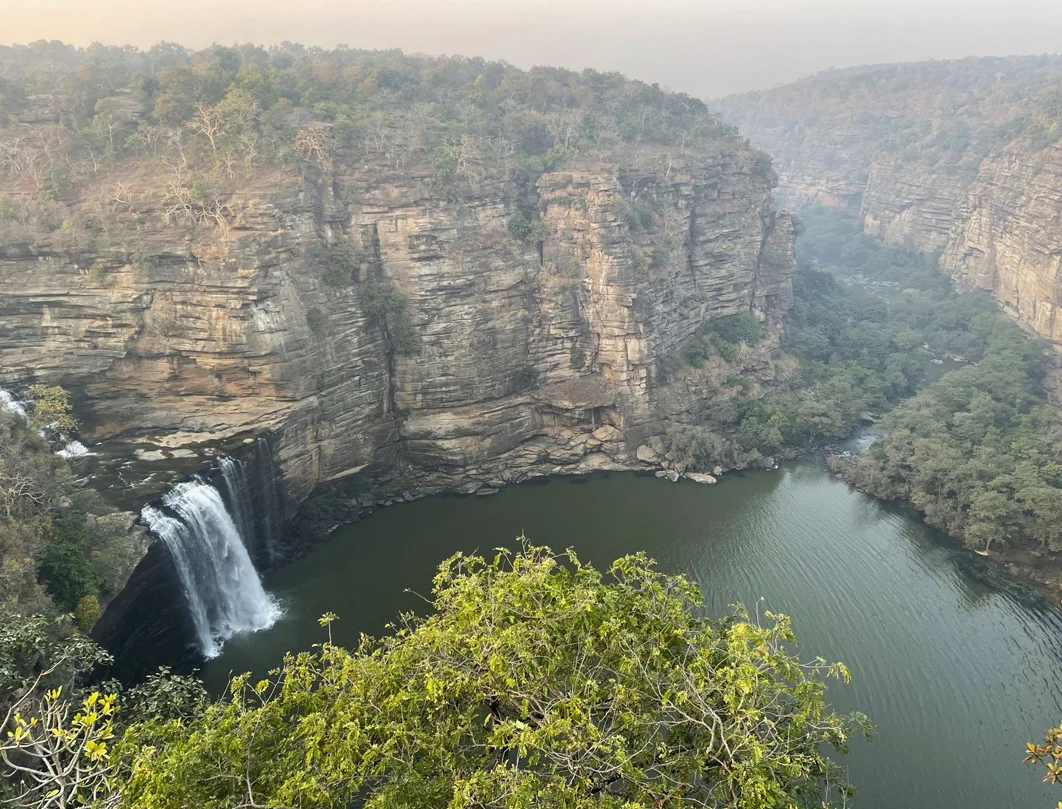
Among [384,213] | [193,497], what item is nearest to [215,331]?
[193,497]

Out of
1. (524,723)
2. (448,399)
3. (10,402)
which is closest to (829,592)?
(448,399)

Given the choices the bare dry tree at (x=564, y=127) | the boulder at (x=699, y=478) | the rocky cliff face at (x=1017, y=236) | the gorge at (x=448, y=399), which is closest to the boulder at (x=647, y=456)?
the gorge at (x=448, y=399)

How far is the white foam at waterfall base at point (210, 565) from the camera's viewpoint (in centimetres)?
1812

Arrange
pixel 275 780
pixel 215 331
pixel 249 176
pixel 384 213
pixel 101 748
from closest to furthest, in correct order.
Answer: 1. pixel 101 748
2. pixel 275 780
3. pixel 215 331
4. pixel 249 176
5. pixel 384 213

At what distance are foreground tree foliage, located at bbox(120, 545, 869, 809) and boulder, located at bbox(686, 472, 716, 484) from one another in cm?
1992

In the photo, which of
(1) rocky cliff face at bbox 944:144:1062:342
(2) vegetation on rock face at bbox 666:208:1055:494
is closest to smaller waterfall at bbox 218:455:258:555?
(2) vegetation on rock face at bbox 666:208:1055:494

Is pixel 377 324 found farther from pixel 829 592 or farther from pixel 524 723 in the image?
pixel 524 723

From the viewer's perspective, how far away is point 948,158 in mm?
61281

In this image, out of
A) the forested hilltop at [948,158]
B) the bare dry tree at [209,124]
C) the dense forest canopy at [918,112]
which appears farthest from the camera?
the dense forest canopy at [918,112]

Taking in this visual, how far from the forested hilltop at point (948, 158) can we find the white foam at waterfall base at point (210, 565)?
138 ft

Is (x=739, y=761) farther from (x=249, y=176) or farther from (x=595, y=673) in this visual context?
(x=249, y=176)

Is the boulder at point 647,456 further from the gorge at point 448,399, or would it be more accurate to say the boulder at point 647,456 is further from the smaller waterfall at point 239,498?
the smaller waterfall at point 239,498

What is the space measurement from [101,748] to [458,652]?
415 cm

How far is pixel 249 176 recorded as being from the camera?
80.5 ft
